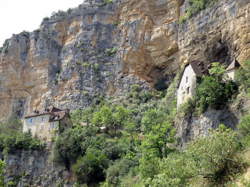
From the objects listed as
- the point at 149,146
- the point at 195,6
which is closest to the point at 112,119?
the point at 149,146

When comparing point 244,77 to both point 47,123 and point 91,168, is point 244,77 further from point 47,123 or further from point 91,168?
point 47,123

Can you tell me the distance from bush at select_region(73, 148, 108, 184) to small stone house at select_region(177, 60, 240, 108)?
1022 centimetres

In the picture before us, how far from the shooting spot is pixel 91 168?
35.3 m

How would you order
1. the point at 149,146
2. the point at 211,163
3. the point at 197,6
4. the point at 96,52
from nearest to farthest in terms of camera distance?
the point at 211,163
the point at 149,146
the point at 197,6
the point at 96,52

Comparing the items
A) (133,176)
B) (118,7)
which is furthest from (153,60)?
(133,176)

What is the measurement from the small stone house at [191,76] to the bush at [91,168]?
10.2 metres

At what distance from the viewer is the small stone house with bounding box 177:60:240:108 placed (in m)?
34.9

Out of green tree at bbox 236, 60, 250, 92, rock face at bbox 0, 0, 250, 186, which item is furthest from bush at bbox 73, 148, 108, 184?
green tree at bbox 236, 60, 250, 92

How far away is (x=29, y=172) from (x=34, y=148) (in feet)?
9.65

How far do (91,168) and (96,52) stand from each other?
98.1 ft

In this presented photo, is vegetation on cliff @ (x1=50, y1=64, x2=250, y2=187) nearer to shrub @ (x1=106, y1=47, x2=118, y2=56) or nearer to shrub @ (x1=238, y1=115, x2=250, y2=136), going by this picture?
shrub @ (x1=238, y1=115, x2=250, y2=136)

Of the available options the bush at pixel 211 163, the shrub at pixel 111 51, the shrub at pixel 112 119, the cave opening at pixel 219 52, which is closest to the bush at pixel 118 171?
the shrub at pixel 112 119

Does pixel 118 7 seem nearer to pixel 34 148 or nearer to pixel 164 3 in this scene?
pixel 164 3

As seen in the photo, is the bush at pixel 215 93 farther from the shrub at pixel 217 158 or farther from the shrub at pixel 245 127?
the shrub at pixel 217 158
